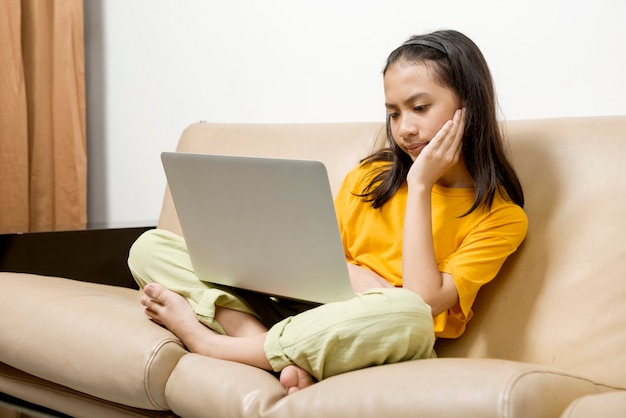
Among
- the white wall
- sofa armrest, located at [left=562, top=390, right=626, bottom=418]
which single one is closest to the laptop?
sofa armrest, located at [left=562, top=390, right=626, bottom=418]

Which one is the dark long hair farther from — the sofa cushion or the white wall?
the sofa cushion

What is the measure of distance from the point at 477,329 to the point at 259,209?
0.46 meters

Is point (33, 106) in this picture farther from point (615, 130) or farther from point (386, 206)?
point (615, 130)

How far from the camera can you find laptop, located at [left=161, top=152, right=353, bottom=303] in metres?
1.26

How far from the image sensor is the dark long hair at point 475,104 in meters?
1.48

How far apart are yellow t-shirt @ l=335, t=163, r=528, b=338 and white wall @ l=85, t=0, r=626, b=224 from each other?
0.39 metres

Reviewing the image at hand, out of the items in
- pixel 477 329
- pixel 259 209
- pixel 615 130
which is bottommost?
pixel 477 329

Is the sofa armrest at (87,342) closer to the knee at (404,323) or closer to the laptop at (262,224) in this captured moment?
the laptop at (262,224)

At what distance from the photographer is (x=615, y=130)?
1.45 metres

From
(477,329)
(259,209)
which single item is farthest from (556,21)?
(259,209)

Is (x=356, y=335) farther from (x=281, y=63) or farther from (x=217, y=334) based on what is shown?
(x=281, y=63)

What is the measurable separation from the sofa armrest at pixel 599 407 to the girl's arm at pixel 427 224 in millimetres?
428

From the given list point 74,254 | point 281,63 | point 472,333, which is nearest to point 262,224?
point 472,333

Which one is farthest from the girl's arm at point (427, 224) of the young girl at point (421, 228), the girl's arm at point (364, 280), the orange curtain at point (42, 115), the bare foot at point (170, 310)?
the orange curtain at point (42, 115)
